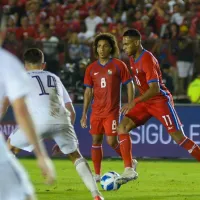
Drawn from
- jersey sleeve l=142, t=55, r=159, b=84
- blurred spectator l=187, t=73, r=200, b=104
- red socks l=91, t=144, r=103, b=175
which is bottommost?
blurred spectator l=187, t=73, r=200, b=104

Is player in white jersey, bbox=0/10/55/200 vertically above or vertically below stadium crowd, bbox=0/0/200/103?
above

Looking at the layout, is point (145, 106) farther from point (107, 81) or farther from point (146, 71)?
point (107, 81)

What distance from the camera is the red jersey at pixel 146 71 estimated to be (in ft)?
34.8

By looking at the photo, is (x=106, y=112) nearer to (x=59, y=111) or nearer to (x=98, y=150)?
(x=98, y=150)

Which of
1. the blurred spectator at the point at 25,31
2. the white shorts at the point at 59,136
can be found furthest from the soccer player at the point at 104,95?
the blurred spectator at the point at 25,31

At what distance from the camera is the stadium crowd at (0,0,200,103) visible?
1723cm

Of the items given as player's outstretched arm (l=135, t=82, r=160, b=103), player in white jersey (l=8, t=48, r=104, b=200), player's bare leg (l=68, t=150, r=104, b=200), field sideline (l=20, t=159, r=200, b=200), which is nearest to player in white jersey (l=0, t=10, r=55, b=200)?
player's bare leg (l=68, t=150, r=104, b=200)

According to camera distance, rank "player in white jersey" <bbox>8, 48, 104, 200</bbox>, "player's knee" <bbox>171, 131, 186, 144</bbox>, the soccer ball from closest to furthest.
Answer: "player in white jersey" <bbox>8, 48, 104, 200</bbox>, the soccer ball, "player's knee" <bbox>171, 131, 186, 144</bbox>

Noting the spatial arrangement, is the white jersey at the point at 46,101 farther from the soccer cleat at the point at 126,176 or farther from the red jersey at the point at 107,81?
the red jersey at the point at 107,81

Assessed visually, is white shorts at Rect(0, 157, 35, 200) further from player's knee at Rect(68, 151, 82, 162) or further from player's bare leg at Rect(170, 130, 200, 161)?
player's bare leg at Rect(170, 130, 200, 161)

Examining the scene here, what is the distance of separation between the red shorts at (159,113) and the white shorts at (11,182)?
602cm

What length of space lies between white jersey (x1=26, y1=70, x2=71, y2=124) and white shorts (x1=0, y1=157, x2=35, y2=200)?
13.3 feet

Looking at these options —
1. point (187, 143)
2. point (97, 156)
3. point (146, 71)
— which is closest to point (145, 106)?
point (146, 71)

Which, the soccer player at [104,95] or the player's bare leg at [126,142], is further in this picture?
the soccer player at [104,95]
